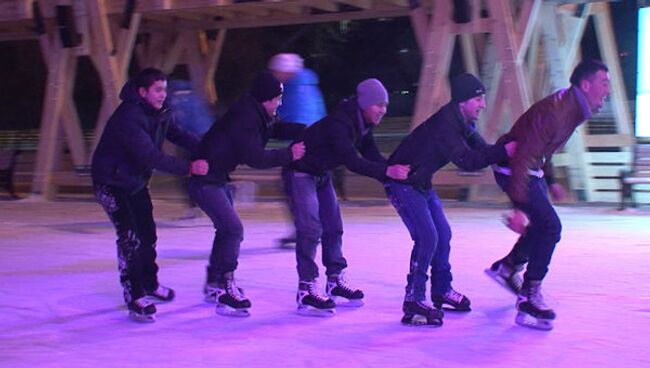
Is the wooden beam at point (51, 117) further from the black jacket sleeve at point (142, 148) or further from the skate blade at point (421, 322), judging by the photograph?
the skate blade at point (421, 322)

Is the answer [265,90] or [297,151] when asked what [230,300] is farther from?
[265,90]

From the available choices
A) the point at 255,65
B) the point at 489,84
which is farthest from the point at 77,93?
the point at 489,84

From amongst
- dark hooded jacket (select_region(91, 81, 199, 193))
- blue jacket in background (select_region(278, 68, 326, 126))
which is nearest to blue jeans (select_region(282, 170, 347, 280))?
dark hooded jacket (select_region(91, 81, 199, 193))

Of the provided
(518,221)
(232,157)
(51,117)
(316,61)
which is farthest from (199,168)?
(316,61)

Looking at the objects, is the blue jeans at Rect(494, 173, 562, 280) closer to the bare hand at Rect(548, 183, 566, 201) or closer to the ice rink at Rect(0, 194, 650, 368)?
the bare hand at Rect(548, 183, 566, 201)

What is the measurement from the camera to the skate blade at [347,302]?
6.23 metres

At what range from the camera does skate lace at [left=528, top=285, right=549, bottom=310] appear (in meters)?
5.44

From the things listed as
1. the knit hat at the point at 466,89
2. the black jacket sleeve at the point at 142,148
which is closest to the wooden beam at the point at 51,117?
the black jacket sleeve at the point at 142,148

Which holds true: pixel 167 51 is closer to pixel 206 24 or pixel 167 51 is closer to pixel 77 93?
pixel 206 24

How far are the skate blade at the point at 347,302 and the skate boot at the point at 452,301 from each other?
61cm

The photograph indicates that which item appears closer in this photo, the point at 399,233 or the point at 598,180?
the point at 399,233

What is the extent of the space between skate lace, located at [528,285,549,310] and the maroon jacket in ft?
2.04

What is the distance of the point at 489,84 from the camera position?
1589 cm

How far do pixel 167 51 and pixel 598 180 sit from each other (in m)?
9.75
